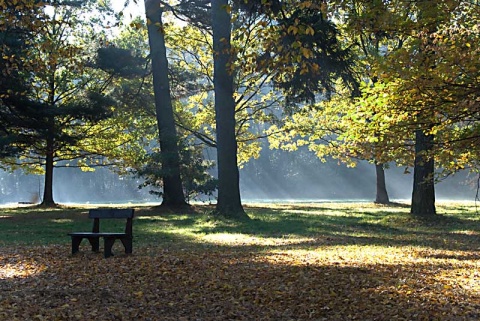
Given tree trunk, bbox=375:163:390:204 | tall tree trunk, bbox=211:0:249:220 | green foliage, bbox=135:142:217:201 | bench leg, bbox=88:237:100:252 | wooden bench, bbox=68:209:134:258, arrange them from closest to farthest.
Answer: wooden bench, bbox=68:209:134:258
bench leg, bbox=88:237:100:252
tall tree trunk, bbox=211:0:249:220
green foliage, bbox=135:142:217:201
tree trunk, bbox=375:163:390:204

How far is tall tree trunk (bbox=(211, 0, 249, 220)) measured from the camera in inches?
631

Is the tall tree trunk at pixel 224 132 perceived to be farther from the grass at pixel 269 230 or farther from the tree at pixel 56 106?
the tree at pixel 56 106

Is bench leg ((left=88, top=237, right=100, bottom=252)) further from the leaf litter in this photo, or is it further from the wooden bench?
the leaf litter

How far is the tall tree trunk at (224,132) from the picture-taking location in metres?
16.0

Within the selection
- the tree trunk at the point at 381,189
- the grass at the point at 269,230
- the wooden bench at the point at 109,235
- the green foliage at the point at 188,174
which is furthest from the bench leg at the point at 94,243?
the tree trunk at the point at 381,189

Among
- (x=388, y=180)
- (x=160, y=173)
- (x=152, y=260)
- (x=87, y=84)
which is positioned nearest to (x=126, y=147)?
(x=87, y=84)

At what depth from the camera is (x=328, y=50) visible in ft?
44.6

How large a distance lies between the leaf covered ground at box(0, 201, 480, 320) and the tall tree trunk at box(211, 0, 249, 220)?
539 cm

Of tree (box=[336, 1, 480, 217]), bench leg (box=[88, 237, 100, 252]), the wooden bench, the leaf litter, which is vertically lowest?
the leaf litter

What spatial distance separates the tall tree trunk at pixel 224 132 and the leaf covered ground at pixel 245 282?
5.39m

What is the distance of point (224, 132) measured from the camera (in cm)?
1645

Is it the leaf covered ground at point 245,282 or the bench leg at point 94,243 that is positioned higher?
the bench leg at point 94,243

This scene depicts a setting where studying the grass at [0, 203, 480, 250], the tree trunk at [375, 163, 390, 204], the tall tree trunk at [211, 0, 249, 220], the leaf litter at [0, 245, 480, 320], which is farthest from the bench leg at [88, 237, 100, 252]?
the tree trunk at [375, 163, 390, 204]

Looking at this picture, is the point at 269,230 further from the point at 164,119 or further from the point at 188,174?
the point at 164,119
